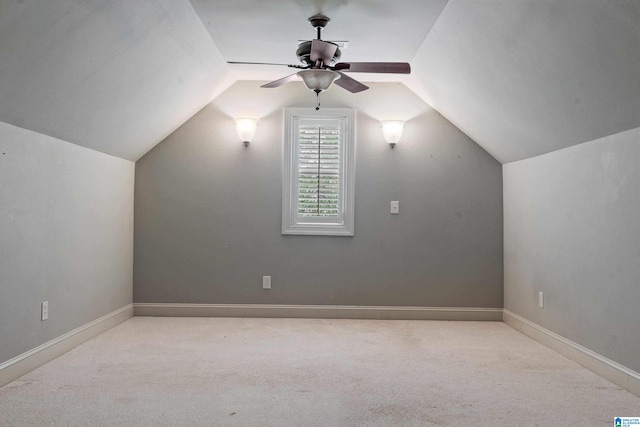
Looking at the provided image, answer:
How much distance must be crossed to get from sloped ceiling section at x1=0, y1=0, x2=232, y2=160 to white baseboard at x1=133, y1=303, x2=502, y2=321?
1.57 meters

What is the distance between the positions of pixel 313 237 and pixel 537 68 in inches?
107

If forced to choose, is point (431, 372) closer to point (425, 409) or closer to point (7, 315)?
point (425, 409)

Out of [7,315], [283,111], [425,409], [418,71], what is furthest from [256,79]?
[425,409]

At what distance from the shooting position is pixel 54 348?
146 inches

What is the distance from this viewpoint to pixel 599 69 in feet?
9.22

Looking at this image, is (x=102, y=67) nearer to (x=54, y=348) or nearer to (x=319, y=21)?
(x=319, y=21)

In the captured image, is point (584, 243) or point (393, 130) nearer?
point (584, 243)

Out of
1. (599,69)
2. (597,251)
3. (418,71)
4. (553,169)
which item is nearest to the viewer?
(599,69)

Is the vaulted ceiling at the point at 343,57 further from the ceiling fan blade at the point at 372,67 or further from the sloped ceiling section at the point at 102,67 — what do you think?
the ceiling fan blade at the point at 372,67

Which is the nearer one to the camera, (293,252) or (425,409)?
(425,409)

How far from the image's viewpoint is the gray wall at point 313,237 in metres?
5.26

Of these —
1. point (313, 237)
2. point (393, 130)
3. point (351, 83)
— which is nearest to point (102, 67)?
point (351, 83)

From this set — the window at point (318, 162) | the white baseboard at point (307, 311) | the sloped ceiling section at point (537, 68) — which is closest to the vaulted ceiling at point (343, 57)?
the sloped ceiling section at point (537, 68)

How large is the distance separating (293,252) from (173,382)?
222 centimetres
